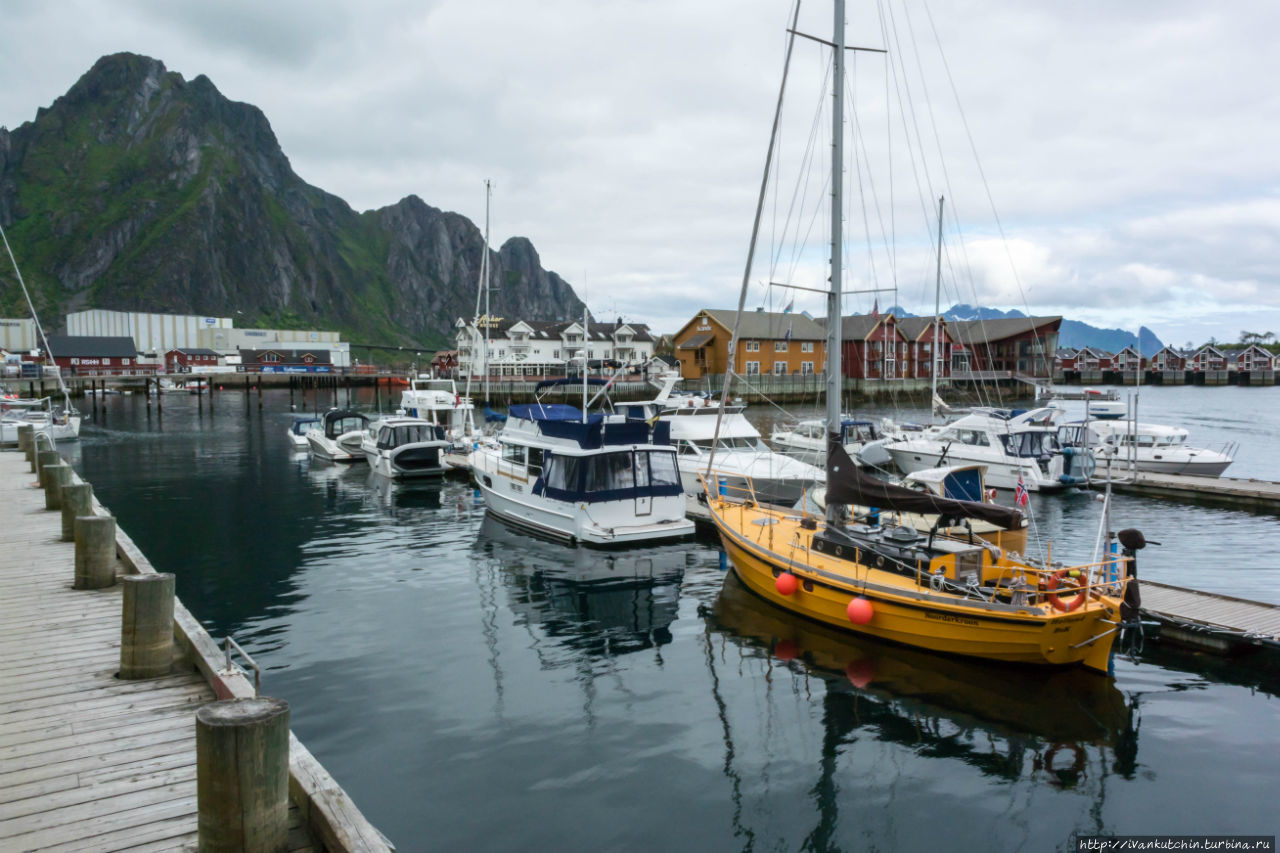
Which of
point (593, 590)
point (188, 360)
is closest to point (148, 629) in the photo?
point (593, 590)

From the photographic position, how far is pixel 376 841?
5828 millimetres

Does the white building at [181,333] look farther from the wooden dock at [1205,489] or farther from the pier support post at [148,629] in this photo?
the pier support post at [148,629]

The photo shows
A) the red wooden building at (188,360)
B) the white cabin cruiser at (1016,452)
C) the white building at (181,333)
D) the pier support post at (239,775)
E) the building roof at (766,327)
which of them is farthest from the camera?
the white building at (181,333)

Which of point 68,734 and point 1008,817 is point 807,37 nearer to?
point 1008,817

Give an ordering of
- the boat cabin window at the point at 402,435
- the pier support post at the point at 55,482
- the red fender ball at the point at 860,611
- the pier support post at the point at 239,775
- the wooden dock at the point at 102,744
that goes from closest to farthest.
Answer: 1. the pier support post at the point at 239,775
2. the wooden dock at the point at 102,744
3. the red fender ball at the point at 860,611
4. the pier support post at the point at 55,482
5. the boat cabin window at the point at 402,435

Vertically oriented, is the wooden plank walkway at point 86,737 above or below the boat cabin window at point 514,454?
below

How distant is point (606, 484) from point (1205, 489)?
24187 millimetres

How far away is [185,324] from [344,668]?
565 feet

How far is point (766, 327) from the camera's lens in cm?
9025

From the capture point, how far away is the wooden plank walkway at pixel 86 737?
5.98 meters

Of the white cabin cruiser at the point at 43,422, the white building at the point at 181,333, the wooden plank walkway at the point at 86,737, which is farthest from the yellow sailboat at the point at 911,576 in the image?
the white building at the point at 181,333

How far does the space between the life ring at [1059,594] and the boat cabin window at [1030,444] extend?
20433mm

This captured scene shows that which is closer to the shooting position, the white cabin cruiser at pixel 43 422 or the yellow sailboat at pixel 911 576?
the yellow sailboat at pixel 911 576

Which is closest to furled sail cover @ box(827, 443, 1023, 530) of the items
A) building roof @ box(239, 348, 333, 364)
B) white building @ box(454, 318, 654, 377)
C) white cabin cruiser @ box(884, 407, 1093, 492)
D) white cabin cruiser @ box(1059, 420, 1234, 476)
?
white cabin cruiser @ box(884, 407, 1093, 492)
